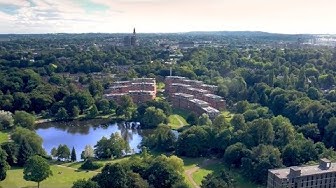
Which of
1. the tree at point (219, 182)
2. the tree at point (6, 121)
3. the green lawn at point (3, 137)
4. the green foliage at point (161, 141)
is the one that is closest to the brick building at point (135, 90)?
the tree at point (6, 121)

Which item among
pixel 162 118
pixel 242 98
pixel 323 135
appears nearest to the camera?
pixel 323 135

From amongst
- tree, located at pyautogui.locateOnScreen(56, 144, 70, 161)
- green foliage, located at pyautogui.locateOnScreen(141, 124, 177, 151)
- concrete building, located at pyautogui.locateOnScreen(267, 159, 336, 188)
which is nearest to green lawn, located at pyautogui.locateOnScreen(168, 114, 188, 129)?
green foliage, located at pyautogui.locateOnScreen(141, 124, 177, 151)

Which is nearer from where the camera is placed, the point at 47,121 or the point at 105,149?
the point at 105,149

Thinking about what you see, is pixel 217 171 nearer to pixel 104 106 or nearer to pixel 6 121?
pixel 6 121

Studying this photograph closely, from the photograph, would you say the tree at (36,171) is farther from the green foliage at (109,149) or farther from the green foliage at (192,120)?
the green foliage at (192,120)

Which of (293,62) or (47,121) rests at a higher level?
(293,62)

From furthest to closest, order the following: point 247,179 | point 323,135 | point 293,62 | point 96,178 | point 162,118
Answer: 1. point 293,62
2. point 162,118
3. point 323,135
4. point 247,179
5. point 96,178

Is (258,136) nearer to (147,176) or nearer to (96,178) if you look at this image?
(147,176)

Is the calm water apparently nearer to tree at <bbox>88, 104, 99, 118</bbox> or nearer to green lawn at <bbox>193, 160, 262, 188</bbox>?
tree at <bbox>88, 104, 99, 118</bbox>

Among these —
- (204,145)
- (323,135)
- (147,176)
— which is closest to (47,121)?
(204,145)
